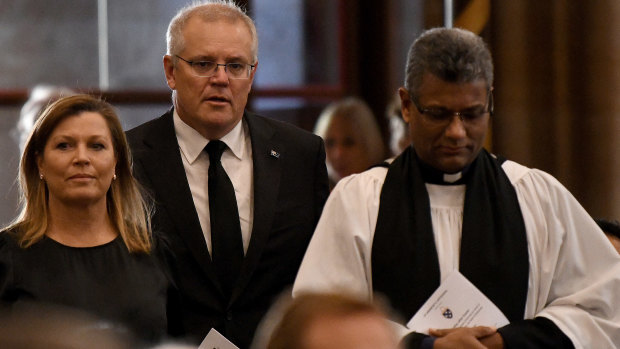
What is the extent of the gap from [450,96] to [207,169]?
3.06 ft

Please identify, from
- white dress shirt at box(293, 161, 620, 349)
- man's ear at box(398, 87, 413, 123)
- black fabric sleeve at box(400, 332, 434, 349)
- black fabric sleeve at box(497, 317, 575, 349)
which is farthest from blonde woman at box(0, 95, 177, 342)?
black fabric sleeve at box(497, 317, 575, 349)

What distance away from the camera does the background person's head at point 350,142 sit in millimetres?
5906

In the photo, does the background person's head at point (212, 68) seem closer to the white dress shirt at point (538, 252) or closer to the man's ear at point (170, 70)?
the man's ear at point (170, 70)

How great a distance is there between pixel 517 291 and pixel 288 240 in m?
0.83

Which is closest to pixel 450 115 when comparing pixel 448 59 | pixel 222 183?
pixel 448 59

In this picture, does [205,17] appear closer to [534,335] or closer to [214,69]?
[214,69]

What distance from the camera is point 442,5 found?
683 centimetres

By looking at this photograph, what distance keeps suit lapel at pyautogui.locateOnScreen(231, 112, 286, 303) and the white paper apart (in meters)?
0.20

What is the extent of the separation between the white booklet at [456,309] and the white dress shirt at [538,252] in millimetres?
74

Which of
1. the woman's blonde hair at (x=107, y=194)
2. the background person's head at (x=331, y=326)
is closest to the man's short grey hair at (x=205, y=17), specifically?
the woman's blonde hair at (x=107, y=194)

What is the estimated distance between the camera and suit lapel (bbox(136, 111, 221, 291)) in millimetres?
3719

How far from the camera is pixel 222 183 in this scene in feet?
12.5

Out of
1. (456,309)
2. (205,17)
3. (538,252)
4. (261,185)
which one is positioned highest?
(205,17)

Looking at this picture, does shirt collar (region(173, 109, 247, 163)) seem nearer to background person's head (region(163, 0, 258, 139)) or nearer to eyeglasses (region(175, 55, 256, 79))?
background person's head (region(163, 0, 258, 139))
